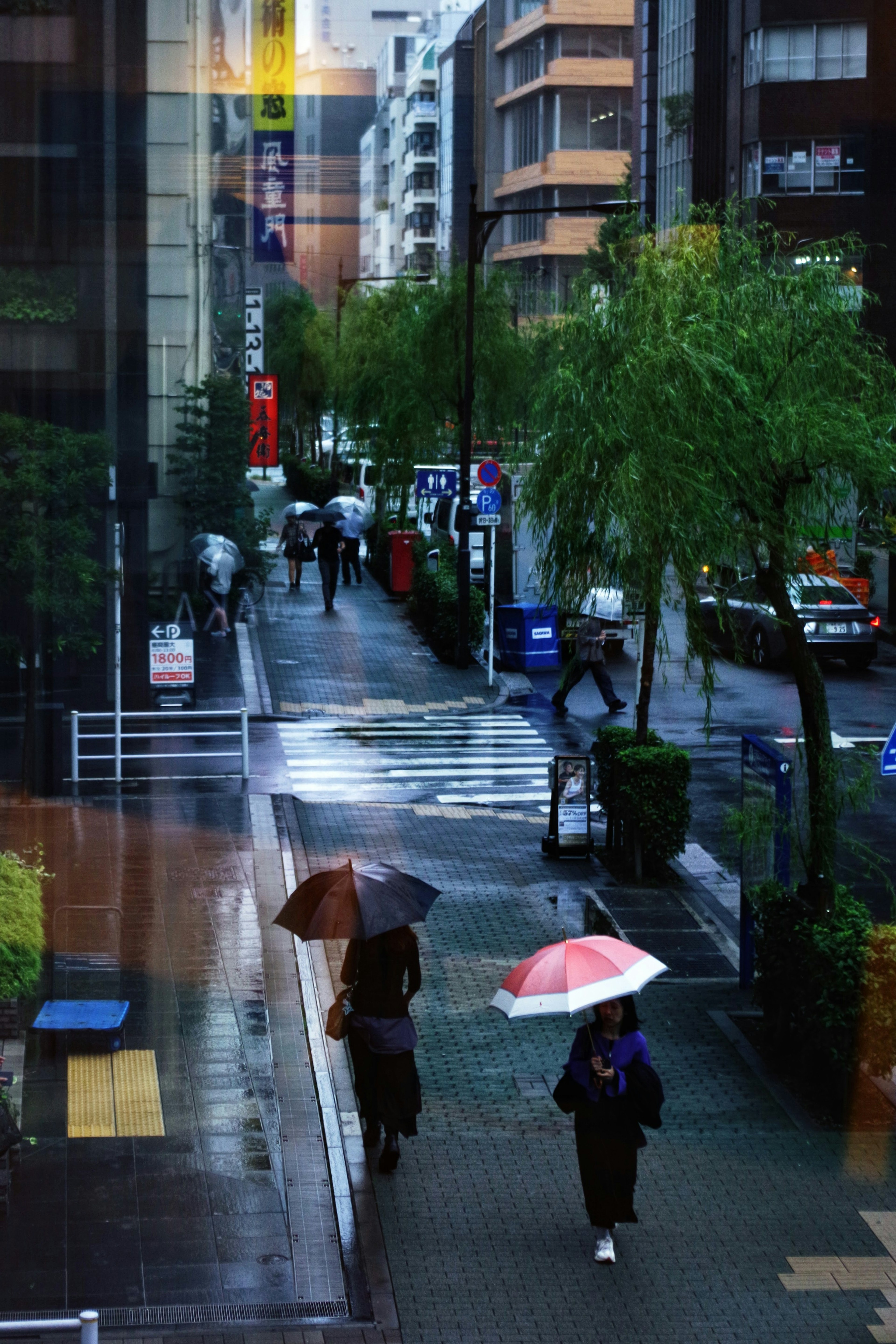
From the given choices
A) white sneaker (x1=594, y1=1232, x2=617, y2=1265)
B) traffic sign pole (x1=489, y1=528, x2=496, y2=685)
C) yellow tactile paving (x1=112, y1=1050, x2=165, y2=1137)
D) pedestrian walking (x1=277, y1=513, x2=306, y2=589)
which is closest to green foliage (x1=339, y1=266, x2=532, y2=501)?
pedestrian walking (x1=277, y1=513, x2=306, y2=589)

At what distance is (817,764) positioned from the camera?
951 cm

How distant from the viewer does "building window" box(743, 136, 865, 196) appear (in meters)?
38.1

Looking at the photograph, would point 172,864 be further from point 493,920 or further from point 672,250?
point 672,250

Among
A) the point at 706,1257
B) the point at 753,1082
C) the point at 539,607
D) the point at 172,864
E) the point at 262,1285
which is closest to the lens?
the point at 262,1285

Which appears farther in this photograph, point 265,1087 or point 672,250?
point 672,250

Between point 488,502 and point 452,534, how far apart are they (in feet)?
31.0

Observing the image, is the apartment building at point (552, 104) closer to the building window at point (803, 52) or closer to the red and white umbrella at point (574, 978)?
the red and white umbrella at point (574, 978)

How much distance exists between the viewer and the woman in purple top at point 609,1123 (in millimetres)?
6883

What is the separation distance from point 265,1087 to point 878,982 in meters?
3.44

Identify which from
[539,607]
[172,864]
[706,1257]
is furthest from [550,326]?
[706,1257]

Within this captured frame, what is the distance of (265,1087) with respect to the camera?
8695 mm

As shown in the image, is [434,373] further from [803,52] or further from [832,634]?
[803,52]

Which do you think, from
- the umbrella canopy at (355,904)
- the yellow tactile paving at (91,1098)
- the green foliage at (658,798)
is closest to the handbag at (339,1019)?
the umbrella canopy at (355,904)

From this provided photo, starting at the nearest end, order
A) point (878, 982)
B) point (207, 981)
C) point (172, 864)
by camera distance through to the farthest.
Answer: point (878, 982) → point (207, 981) → point (172, 864)
